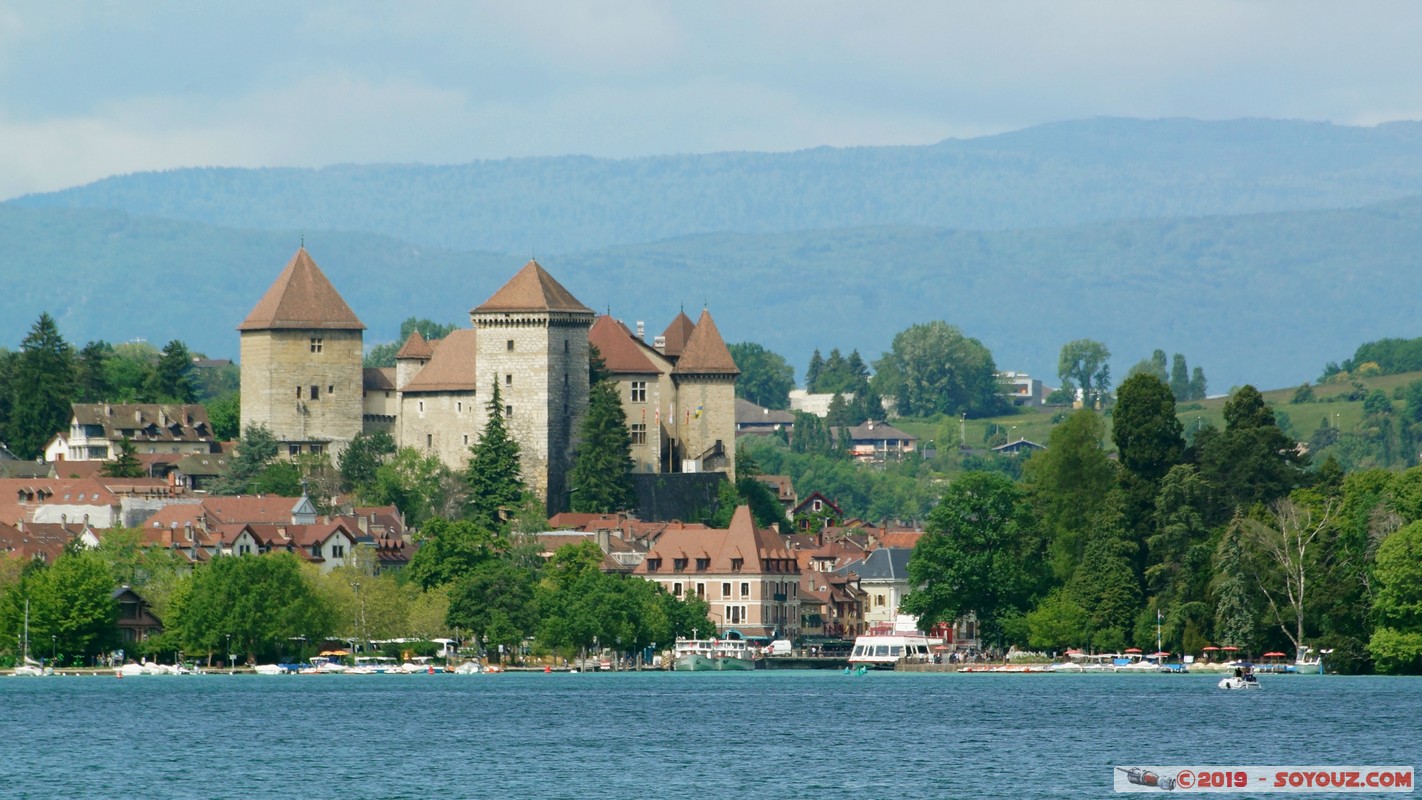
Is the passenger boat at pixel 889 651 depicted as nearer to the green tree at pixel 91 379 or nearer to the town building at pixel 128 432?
the town building at pixel 128 432

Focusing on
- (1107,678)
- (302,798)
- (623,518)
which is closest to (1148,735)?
(302,798)

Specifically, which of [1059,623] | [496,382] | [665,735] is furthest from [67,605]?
[496,382]

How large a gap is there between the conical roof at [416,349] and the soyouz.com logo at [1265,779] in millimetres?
91640

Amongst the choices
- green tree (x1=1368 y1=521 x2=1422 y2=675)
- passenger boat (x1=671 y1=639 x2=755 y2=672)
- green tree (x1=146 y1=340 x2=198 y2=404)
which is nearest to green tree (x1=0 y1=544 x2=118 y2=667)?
passenger boat (x1=671 y1=639 x2=755 y2=672)

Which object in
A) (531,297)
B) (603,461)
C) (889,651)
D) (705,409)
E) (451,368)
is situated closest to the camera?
(889,651)

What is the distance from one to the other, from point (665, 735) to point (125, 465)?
7170 centimetres

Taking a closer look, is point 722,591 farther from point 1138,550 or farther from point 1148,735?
point 1148,735

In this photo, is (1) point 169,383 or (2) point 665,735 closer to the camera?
(2) point 665,735

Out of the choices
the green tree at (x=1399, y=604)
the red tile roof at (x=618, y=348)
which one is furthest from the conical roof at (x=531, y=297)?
the green tree at (x=1399, y=604)

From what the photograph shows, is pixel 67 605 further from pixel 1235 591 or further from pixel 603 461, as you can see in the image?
pixel 1235 591

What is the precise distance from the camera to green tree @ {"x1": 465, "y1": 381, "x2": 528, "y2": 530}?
424ft

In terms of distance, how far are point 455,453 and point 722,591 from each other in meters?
19.9

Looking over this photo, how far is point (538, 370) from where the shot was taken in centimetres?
13388

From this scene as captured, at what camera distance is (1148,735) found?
66.9m
